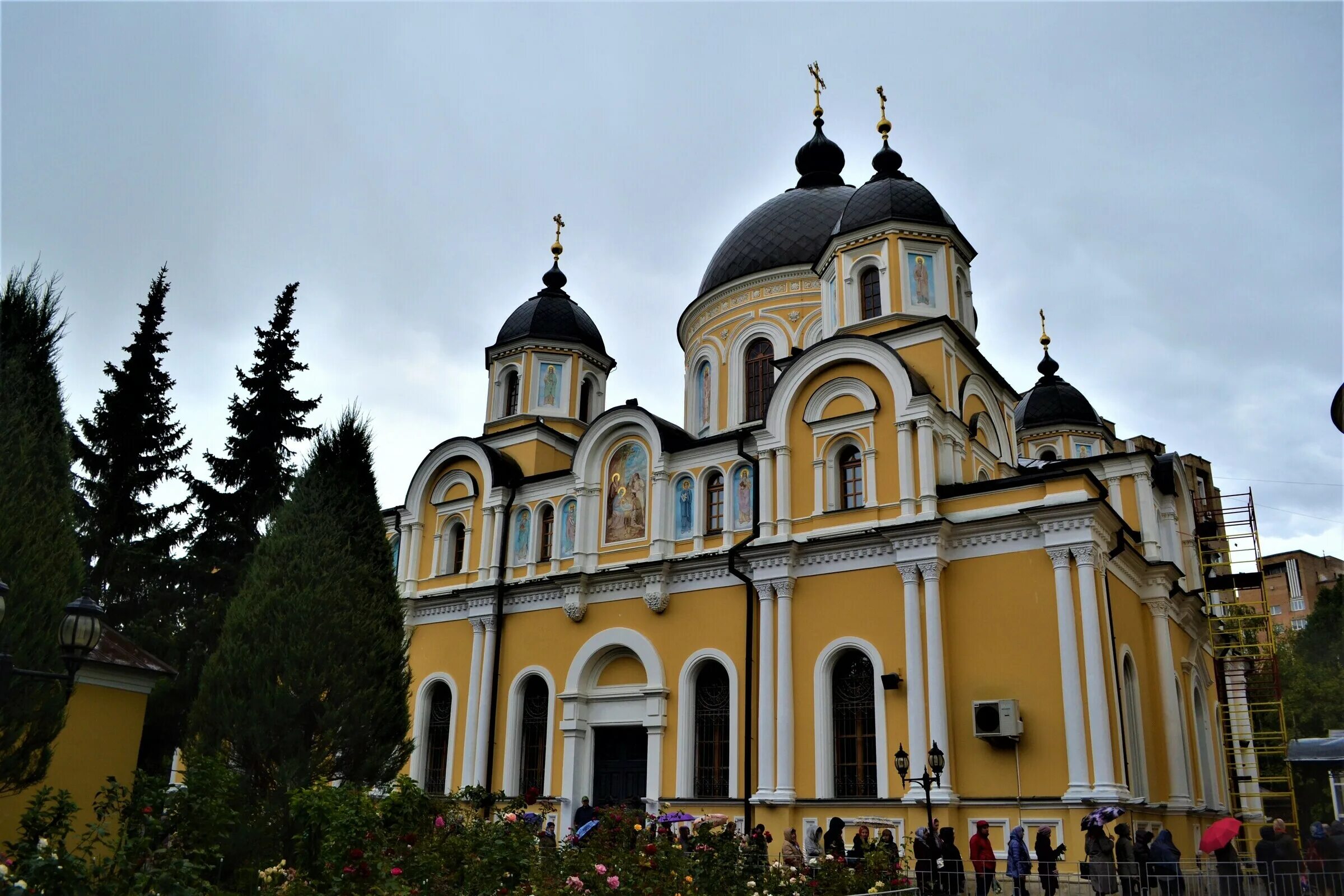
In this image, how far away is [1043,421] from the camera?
29000mm

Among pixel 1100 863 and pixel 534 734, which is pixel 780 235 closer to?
pixel 534 734

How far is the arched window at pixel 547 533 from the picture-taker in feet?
74.2

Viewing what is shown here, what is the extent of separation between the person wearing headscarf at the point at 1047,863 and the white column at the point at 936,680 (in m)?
2.28

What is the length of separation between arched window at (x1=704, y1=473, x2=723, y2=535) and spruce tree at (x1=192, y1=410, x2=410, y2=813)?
339 inches

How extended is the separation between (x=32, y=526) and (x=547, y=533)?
43.5ft

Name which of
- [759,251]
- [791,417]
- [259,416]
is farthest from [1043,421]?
[259,416]

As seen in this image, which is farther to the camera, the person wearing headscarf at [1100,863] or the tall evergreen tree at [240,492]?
the tall evergreen tree at [240,492]

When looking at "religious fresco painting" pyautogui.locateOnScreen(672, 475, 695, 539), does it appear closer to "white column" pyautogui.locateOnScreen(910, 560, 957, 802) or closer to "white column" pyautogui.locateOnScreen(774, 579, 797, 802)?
"white column" pyautogui.locateOnScreen(774, 579, 797, 802)

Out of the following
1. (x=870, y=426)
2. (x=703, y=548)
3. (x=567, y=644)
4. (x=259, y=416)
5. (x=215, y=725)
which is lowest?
(x=215, y=725)

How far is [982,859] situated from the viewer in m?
12.7

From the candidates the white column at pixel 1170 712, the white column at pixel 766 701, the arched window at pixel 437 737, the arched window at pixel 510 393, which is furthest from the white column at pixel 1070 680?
the arched window at pixel 510 393

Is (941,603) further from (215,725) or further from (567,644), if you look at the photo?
(215,725)

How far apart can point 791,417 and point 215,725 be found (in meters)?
11.6

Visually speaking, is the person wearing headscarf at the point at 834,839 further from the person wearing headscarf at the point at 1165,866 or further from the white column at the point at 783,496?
the white column at the point at 783,496
